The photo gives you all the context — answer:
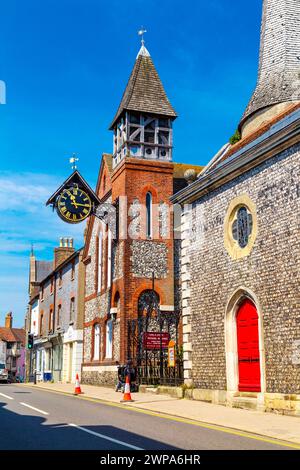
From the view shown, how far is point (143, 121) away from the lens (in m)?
28.0

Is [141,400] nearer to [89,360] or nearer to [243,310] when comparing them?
[243,310]

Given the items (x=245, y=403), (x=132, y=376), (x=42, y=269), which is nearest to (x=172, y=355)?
(x=132, y=376)

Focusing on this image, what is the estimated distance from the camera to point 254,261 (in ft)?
49.8

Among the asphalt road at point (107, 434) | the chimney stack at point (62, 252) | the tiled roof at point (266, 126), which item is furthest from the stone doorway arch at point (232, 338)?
the chimney stack at point (62, 252)

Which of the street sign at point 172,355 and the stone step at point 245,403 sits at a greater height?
the street sign at point 172,355

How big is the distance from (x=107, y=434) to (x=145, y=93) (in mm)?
22013

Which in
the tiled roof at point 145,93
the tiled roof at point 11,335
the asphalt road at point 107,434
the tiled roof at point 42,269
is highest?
the tiled roof at point 145,93

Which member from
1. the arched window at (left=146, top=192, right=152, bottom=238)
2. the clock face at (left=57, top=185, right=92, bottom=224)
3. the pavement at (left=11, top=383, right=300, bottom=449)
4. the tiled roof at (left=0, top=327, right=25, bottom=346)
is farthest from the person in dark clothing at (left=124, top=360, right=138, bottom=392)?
the tiled roof at (left=0, top=327, right=25, bottom=346)

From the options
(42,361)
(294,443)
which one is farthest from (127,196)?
(42,361)

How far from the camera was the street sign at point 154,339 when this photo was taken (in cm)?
2181

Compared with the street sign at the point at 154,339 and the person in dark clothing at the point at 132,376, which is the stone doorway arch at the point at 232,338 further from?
the person in dark clothing at the point at 132,376

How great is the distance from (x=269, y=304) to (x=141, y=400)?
597 cm

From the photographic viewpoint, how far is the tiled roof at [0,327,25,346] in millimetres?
85125

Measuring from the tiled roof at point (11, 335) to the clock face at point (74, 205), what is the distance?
6310cm
